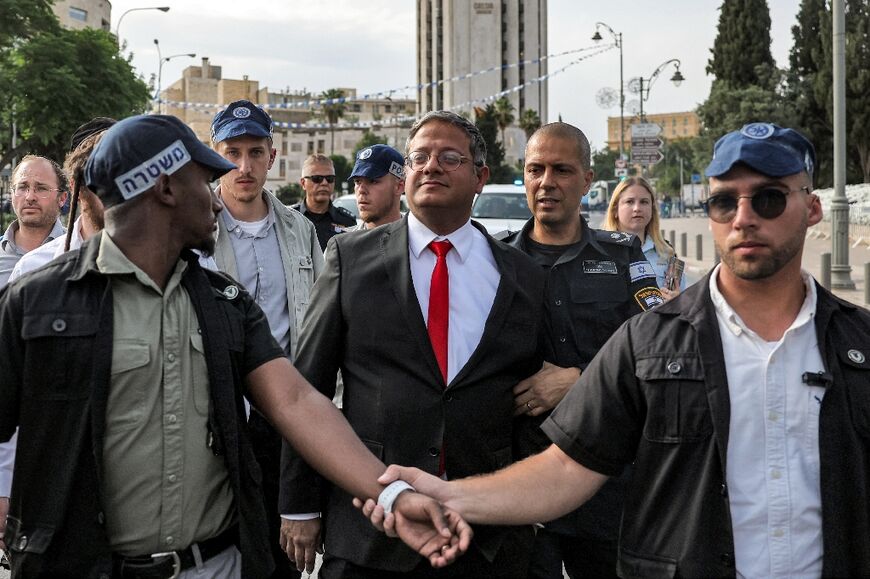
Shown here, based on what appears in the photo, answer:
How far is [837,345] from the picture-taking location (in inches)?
101

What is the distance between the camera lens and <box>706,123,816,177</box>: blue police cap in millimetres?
2631

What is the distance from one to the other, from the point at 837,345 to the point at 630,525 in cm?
73

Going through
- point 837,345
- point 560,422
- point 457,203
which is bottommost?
point 560,422

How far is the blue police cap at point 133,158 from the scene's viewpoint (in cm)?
269

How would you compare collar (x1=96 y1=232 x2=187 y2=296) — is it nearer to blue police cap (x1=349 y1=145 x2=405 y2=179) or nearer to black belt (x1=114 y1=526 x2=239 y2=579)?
black belt (x1=114 y1=526 x2=239 y2=579)

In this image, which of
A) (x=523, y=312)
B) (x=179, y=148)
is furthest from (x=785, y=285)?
(x=179, y=148)

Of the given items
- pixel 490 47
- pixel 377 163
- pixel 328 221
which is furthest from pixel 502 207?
pixel 490 47

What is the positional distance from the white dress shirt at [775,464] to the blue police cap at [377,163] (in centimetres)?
453

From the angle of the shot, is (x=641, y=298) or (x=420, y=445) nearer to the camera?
(x=420, y=445)

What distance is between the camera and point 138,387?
105 inches

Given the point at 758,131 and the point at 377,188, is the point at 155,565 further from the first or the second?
the point at 377,188

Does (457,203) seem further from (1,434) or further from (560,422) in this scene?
(1,434)

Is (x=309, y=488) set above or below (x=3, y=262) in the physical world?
below

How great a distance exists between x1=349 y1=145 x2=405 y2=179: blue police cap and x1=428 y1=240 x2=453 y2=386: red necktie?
3.36 m
